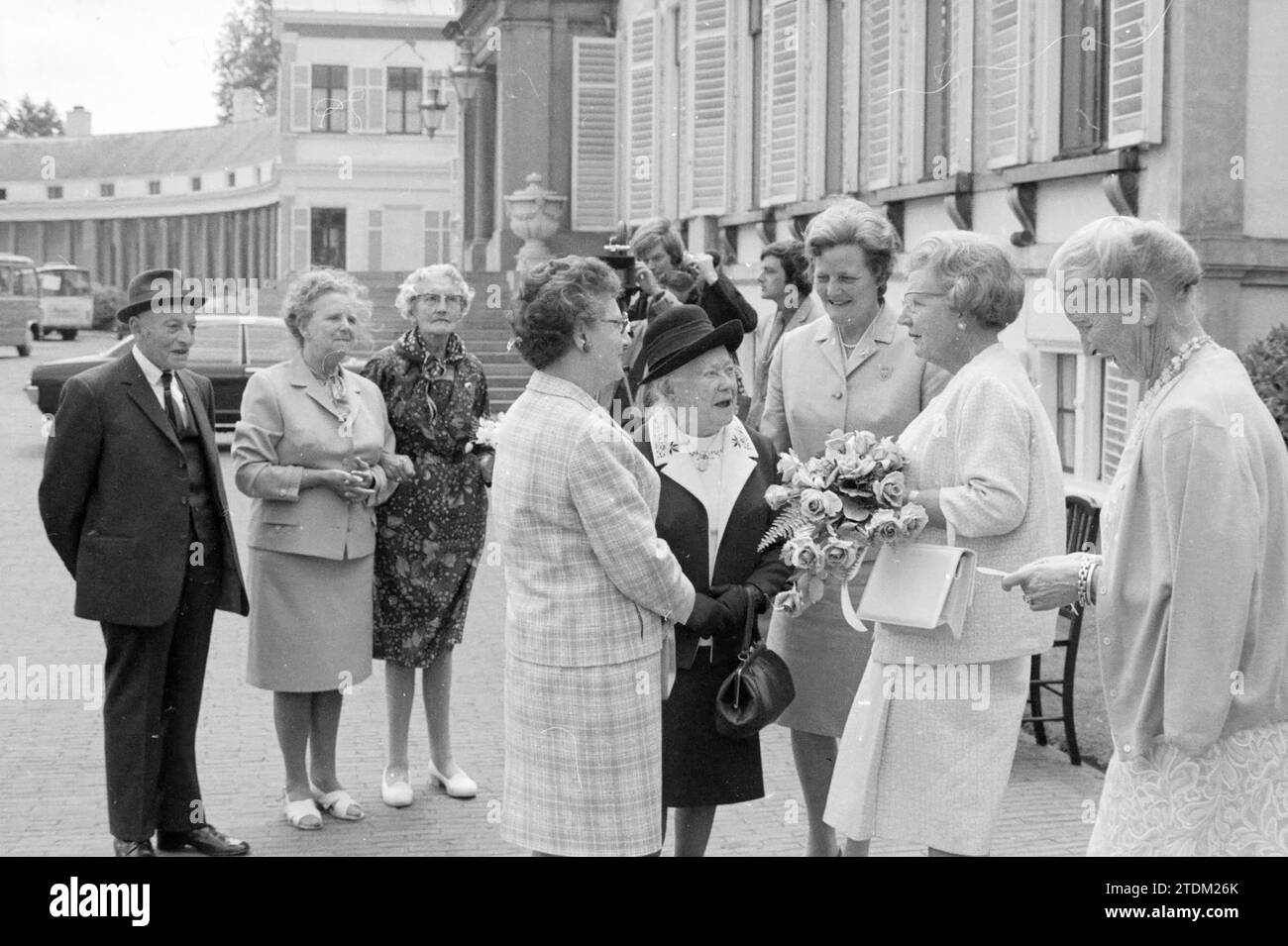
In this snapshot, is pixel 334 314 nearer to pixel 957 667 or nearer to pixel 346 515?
pixel 346 515

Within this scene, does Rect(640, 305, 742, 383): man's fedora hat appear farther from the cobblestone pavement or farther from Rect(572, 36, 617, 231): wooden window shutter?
Rect(572, 36, 617, 231): wooden window shutter

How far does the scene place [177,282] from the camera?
6406mm

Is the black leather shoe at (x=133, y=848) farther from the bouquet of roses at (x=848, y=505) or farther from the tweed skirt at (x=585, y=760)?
the bouquet of roses at (x=848, y=505)

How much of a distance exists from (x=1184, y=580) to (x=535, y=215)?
2313 centimetres

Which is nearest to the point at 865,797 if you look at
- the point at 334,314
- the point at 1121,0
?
the point at 334,314

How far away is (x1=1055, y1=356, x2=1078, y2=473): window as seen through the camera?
12.6 meters

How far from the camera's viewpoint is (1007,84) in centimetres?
1281

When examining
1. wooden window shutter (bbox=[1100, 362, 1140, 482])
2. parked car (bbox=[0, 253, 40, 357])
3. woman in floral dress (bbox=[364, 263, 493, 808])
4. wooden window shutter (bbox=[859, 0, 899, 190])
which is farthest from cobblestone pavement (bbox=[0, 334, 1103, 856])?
parked car (bbox=[0, 253, 40, 357])

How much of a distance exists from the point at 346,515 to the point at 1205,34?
20.8ft

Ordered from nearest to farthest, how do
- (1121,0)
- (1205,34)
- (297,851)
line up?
(297,851) → (1205,34) → (1121,0)

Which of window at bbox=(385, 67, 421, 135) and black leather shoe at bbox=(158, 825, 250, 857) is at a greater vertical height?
window at bbox=(385, 67, 421, 135)

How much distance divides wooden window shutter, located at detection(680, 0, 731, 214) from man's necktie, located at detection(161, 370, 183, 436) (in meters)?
14.5

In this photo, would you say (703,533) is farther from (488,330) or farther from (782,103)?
(488,330)

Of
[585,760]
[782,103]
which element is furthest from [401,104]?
[585,760]
